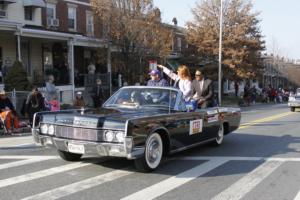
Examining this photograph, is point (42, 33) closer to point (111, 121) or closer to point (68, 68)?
point (68, 68)

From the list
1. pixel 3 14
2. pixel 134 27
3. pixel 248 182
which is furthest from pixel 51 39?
pixel 248 182

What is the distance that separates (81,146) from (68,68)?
783 inches

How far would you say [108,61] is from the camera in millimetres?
27672

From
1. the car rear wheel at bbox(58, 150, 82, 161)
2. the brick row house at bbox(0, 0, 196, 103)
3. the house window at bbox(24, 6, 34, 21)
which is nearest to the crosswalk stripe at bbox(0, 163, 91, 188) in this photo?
the car rear wheel at bbox(58, 150, 82, 161)

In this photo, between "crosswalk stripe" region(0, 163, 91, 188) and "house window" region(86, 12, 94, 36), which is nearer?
"crosswalk stripe" region(0, 163, 91, 188)

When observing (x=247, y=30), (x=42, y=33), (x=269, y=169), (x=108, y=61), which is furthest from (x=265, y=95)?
(x=269, y=169)

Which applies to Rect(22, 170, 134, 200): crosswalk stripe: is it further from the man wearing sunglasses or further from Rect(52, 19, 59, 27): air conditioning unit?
Rect(52, 19, 59, 27): air conditioning unit

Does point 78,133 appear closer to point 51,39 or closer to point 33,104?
point 33,104

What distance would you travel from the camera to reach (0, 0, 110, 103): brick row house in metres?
25.2

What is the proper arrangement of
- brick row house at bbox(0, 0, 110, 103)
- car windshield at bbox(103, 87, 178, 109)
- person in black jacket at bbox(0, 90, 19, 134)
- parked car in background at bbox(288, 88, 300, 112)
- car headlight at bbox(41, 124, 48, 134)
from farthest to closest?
1. parked car in background at bbox(288, 88, 300, 112)
2. brick row house at bbox(0, 0, 110, 103)
3. person in black jacket at bbox(0, 90, 19, 134)
4. car windshield at bbox(103, 87, 178, 109)
5. car headlight at bbox(41, 124, 48, 134)

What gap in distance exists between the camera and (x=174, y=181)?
24.0 ft

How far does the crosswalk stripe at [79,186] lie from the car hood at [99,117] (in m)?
0.81

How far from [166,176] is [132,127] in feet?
3.42

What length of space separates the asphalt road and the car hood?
83 centimetres
